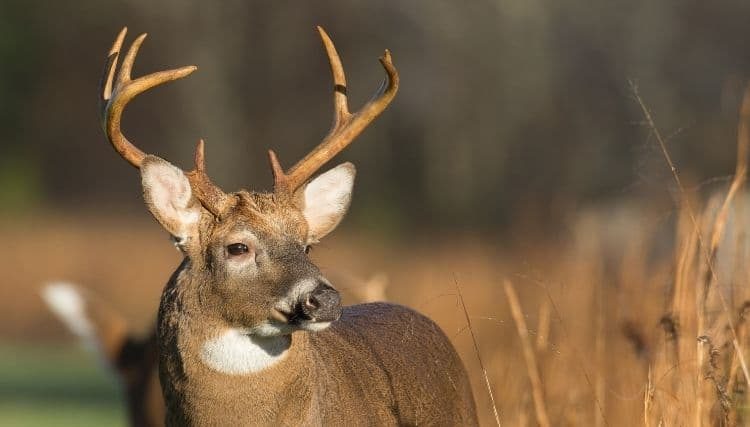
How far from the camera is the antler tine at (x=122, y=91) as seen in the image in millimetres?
6281

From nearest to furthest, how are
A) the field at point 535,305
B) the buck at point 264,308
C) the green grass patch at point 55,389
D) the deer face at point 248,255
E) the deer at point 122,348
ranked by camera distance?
the deer face at point 248,255
the buck at point 264,308
the field at point 535,305
the deer at point 122,348
the green grass patch at point 55,389

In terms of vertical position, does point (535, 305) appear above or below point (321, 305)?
below

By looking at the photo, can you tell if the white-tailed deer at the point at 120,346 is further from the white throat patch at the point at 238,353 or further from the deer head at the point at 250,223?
the white throat patch at the point at 238,353

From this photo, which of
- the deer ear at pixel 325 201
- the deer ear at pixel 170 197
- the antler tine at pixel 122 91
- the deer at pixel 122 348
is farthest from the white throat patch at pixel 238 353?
the deer at pixel 122 348

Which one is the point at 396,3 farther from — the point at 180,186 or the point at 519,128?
the point at 180,186

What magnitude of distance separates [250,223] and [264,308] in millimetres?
399

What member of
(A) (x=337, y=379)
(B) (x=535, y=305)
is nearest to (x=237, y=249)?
(A) (x=337, y=379)

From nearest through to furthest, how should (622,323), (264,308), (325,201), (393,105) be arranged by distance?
(264,308) → (325,201) → (622,323) → (393,105)

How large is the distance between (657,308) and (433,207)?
81.4 feet

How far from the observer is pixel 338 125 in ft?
22.2

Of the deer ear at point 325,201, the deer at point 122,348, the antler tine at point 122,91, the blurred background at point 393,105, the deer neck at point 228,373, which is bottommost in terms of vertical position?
the blurred background at point 393,105

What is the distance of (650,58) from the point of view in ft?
107

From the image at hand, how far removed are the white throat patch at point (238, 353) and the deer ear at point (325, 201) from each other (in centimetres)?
67

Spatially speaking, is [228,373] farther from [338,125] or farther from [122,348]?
[122,348]
